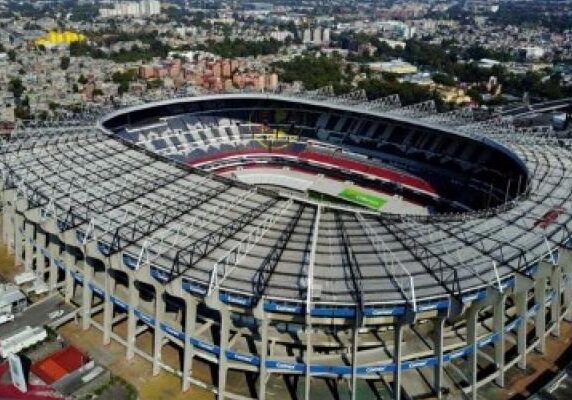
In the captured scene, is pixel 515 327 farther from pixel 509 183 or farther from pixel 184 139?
pixel 184 139

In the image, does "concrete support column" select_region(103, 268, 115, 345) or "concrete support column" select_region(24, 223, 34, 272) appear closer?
"concrete support column" select_region(103, 268, 115, 345)

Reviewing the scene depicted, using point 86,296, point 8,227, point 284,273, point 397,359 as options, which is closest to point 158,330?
point 86,296

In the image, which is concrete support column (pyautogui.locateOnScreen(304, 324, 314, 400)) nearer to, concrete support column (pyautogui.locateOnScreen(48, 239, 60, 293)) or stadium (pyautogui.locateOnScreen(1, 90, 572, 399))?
stadium (pyautogui.locateOnScreen(1, 90, 572, 399))

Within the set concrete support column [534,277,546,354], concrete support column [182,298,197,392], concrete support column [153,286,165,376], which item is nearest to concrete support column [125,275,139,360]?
concrete support column [153,286,165,376]

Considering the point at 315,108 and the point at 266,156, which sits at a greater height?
the point at 315,108

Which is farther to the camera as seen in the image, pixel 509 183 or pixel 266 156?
pixel 266 156

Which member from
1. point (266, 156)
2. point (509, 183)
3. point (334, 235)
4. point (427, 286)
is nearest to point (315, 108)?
point (266, 156)
